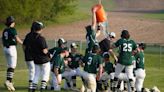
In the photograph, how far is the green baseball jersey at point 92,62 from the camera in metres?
16.4

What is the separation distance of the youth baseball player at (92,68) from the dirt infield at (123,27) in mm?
40089

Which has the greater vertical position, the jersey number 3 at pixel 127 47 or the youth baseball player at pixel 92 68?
the jersey number 3 at pixel 127 47

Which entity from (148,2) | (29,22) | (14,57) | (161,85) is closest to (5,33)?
(14,57)

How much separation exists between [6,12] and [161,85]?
39.9 meters

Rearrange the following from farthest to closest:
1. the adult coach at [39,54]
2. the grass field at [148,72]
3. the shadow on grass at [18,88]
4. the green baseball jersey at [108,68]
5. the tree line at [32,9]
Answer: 1. the tree line at [32,9]
2. the grass field at [148,72]
3. the green baseball jersey at [108,68]
4. the shadow on grass at [18,88]
5. the adult coach at [39,54]

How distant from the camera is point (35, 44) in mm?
15508

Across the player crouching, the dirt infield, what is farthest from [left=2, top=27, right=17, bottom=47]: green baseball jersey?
the dirt infield

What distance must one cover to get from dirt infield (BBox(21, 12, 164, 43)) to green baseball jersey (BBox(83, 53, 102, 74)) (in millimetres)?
40088

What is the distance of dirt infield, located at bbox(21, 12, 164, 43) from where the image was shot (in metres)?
59.5

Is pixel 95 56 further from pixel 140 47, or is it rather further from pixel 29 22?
pixel 29 22

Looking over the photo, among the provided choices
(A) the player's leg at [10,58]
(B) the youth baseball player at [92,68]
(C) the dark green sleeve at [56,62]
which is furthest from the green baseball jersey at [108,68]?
(A) the player's leg at [10,58]

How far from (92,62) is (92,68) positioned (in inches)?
7.5

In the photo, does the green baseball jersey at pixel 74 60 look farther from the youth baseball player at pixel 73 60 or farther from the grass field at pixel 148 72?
the grass field at pixel 148 72

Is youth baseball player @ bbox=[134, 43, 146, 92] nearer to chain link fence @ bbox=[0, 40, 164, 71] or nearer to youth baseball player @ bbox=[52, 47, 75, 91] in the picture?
youth baseball player @ bbox=[52, 47, 75, 91]
